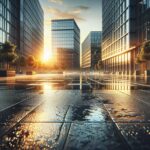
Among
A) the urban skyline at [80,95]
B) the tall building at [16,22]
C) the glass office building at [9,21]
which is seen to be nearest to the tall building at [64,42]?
the urban skyline at [80,95]

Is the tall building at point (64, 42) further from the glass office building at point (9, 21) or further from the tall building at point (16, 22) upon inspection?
the glass office building at point (9, 21)

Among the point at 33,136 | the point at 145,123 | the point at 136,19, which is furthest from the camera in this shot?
the point at 136,19

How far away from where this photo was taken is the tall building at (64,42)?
7431 inches

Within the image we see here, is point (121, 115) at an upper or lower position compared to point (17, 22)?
lower

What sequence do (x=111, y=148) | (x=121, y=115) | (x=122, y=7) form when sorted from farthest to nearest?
(x=122, y=7) < (x=121, y=115) < (x=111, y=148)

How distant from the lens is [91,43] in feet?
646

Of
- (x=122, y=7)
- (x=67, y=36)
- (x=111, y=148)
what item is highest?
(x=67, y=36)

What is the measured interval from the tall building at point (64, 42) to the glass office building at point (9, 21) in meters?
113

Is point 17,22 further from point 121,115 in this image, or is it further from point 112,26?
point 121,115

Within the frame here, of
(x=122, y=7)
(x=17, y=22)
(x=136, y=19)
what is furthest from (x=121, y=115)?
(x=17, y=22)

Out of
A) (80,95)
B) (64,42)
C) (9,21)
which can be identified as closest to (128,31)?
(9,21)

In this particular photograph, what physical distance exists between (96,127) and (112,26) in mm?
76307

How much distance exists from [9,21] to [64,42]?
418 ft

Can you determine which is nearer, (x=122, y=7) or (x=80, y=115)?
(x=80, y=115)
